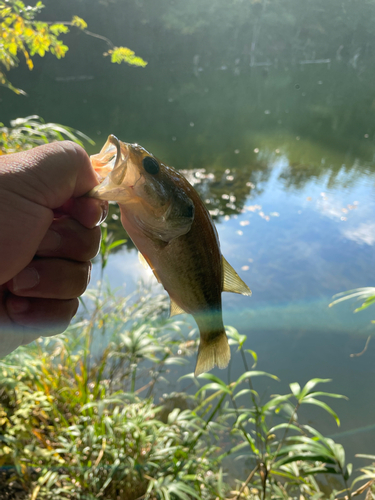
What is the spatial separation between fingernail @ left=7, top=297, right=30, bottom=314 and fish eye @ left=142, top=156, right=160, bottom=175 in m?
0.53

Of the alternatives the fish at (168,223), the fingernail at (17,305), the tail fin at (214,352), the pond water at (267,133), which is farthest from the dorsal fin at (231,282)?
the pond water at (267,133)

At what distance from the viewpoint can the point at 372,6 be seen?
34.3ft

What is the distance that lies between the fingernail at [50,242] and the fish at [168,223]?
204mm

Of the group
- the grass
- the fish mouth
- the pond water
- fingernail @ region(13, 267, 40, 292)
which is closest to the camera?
the fish mouth

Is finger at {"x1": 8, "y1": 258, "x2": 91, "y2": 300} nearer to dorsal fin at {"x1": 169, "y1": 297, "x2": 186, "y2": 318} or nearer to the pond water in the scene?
dorsal fin at {"x1": 169, "y1": 297, "x2": 186, "y2": 318}

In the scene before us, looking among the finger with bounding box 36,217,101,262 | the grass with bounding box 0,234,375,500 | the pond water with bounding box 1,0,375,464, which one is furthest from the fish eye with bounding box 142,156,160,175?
the pond water with bounding box 1,0,375,464

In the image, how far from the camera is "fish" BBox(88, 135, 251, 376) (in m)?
0.80

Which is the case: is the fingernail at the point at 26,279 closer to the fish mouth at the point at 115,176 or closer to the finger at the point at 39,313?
the finger at the point at 39,313

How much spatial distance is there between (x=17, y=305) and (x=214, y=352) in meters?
0.60

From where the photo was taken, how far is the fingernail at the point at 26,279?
2.88ft

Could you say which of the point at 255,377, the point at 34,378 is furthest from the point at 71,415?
the point at 255,377

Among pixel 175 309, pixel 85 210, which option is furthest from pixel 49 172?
pixel 175 309

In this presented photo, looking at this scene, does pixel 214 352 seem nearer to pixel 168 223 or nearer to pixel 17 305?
pixel 168 223

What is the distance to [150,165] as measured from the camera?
83 cm
